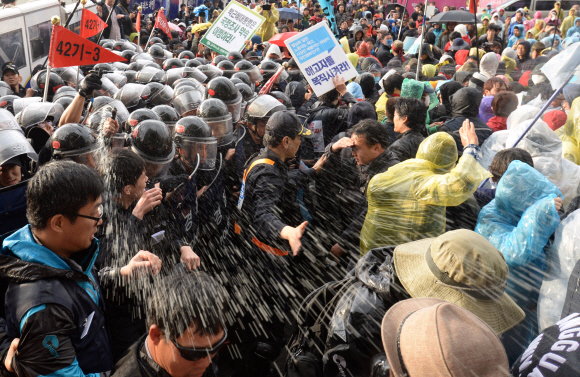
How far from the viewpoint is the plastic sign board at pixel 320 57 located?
6.23m

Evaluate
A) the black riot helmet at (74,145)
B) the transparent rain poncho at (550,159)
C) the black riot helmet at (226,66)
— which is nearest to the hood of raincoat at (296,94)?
the black riot helmet at (226,66)

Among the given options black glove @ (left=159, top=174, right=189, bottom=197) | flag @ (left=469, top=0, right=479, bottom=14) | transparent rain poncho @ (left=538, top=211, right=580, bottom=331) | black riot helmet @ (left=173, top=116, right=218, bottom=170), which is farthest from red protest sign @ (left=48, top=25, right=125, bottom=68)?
flag @ (left=469, top=0, right=479, bottom=14)

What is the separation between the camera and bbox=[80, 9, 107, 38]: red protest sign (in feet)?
21.2

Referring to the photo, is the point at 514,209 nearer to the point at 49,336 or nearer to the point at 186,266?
the point at 186,266

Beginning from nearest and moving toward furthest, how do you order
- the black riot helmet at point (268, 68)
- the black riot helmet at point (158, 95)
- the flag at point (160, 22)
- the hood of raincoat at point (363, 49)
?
the black riot helmet at point (158, 95)
the black riot helmet at point (268, 68)
the flag at point (160, 22)
the hood of raincoat at point (363, 49)

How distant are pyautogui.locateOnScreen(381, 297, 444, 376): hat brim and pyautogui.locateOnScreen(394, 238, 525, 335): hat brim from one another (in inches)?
12.5

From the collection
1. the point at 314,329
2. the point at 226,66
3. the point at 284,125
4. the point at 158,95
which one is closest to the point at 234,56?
the point at 226,66

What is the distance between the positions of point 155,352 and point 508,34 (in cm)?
1842

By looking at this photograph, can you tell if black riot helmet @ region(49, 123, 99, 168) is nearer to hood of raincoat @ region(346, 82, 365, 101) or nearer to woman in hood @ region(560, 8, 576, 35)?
hood of raincoat @ region(346, 82, 365, 101)

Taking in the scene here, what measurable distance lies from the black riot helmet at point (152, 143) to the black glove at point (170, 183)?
0.16 metres

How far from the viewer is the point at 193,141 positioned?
4.04m

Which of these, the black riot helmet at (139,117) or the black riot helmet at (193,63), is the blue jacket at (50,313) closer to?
the black riot helmet at (139,117)

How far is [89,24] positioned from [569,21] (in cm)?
1614

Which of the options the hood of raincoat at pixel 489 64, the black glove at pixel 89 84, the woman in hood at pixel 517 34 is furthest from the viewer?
A: the woman in hood at pixel 517 34
